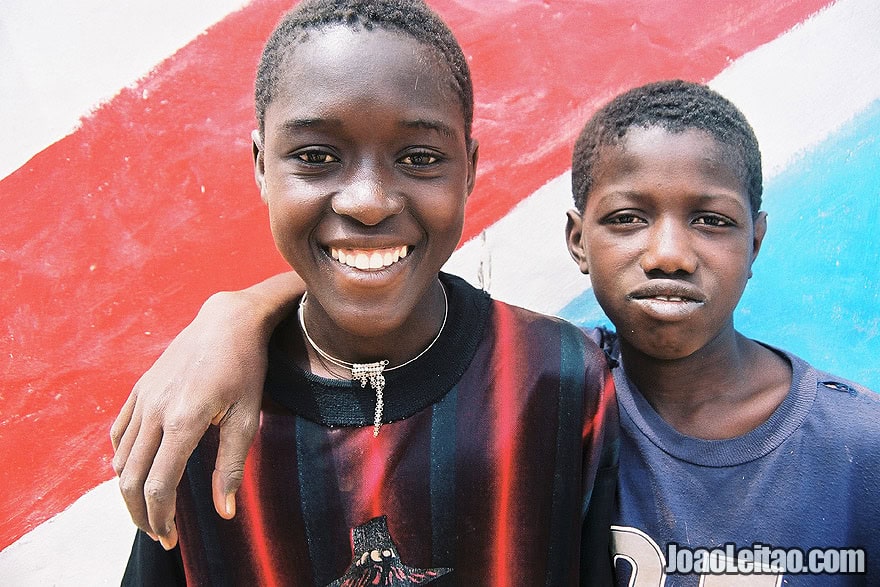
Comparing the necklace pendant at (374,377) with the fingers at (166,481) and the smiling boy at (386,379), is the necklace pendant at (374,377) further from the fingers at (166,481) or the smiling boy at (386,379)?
the fingers at (166,481)

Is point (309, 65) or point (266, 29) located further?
point (266, 29)

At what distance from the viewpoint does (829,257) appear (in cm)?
160

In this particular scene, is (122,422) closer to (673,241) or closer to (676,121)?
(673,241)

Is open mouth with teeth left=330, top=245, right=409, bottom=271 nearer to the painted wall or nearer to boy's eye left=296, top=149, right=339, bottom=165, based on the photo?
boy's eye left=296, top=149, right=339, bottom=165

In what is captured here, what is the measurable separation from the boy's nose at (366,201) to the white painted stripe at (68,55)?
87 cm

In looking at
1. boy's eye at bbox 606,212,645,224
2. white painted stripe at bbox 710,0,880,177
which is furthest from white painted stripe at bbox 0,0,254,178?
white painted stripe at bbox 710,0,880,177

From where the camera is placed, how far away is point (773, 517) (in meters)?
1.12

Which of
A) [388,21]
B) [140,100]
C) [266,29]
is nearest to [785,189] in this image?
[388,21]

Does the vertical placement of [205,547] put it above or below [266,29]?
below

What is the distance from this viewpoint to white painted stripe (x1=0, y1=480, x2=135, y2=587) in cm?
151

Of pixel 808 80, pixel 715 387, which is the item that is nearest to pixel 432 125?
pixel 715 387

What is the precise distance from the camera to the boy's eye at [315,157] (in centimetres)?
92

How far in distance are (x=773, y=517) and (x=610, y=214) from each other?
1.79 feet

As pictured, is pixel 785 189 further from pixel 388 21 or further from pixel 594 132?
pixel 388 21
